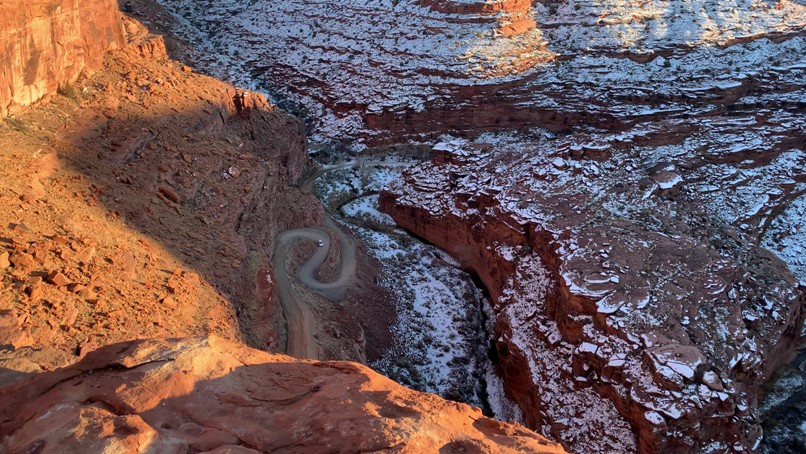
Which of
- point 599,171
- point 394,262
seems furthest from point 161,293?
point 599,171

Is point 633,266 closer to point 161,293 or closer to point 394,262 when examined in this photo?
point 394,262

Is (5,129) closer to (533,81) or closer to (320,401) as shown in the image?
(320,401)

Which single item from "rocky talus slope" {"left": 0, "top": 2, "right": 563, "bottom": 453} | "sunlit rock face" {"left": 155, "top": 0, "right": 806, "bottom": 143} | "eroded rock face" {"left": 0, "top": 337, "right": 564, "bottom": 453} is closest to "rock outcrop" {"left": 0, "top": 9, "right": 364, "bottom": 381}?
"rocky talus slope" {"left": 0, "top": 2, "right": 563, "bottom": 453}

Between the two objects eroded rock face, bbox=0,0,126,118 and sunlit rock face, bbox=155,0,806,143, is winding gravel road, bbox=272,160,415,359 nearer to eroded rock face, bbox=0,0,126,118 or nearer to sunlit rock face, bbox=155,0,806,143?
eroded rock face, bbox=0,0,126,118

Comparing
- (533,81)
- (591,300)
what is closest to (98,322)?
(591,300)

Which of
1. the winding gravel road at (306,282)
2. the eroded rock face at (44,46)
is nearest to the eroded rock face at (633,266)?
the winding gravel road at (306,282)

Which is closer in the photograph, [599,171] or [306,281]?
[306,281]
